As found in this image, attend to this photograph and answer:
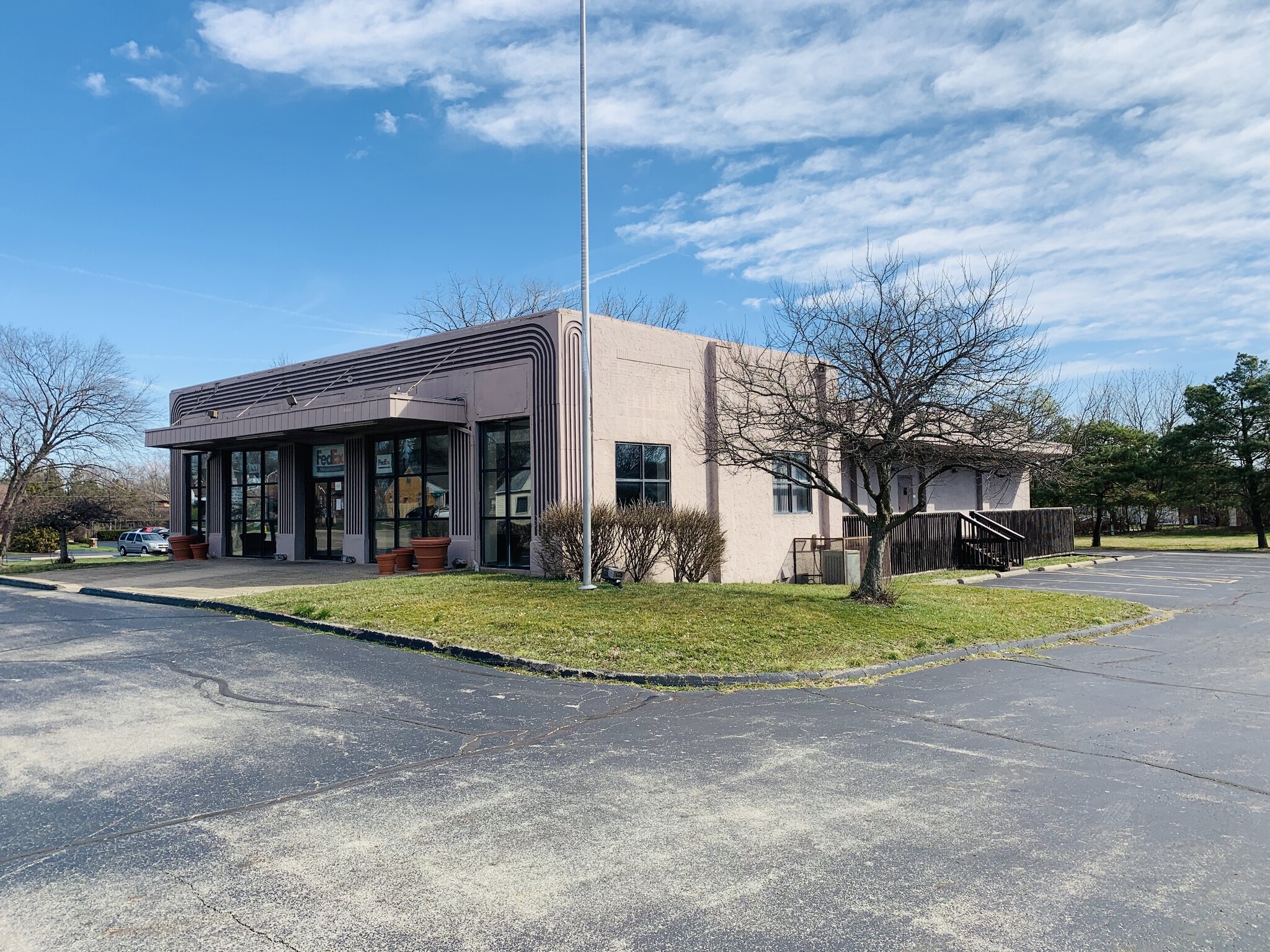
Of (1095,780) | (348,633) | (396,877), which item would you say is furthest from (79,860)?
(348,633)

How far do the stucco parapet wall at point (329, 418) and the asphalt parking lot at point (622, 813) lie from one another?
10.1 meters

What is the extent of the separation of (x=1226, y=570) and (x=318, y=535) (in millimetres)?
26706

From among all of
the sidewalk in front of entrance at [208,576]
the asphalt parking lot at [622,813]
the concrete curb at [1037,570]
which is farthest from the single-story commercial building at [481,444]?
the asphalt parking lot at [622,813]

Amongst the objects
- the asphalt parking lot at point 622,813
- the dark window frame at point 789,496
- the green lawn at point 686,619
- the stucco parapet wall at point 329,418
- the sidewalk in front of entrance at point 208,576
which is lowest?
the asphalt parking lot at point 622,813

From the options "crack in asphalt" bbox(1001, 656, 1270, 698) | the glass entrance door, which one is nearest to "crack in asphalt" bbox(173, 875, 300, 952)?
"crack in asphalt" bbox(1001, 656, 1270, 698)

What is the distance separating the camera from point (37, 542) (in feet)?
166

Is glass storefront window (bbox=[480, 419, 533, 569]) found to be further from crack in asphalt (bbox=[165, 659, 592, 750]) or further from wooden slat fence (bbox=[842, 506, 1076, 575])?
crack in asphalt (bbox=[165, 659, 592, 750])

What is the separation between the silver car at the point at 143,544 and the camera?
147 feet

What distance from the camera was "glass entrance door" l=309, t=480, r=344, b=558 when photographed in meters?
23.9

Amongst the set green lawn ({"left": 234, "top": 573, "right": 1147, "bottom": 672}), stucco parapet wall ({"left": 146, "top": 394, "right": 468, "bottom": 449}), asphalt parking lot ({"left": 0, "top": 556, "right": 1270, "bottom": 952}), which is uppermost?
stucco parapet wall ({"left": 146, "top": 394, "right": 468, "bottom": 449})

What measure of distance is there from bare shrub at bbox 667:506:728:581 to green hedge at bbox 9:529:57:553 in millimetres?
46482

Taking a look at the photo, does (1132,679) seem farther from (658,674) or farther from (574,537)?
(574,537)

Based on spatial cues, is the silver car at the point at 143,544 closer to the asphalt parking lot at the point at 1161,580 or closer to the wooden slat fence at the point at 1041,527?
the wooden slat fence at the point at 1041,527

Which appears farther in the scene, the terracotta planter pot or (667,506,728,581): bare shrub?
the terracotta planter pot
